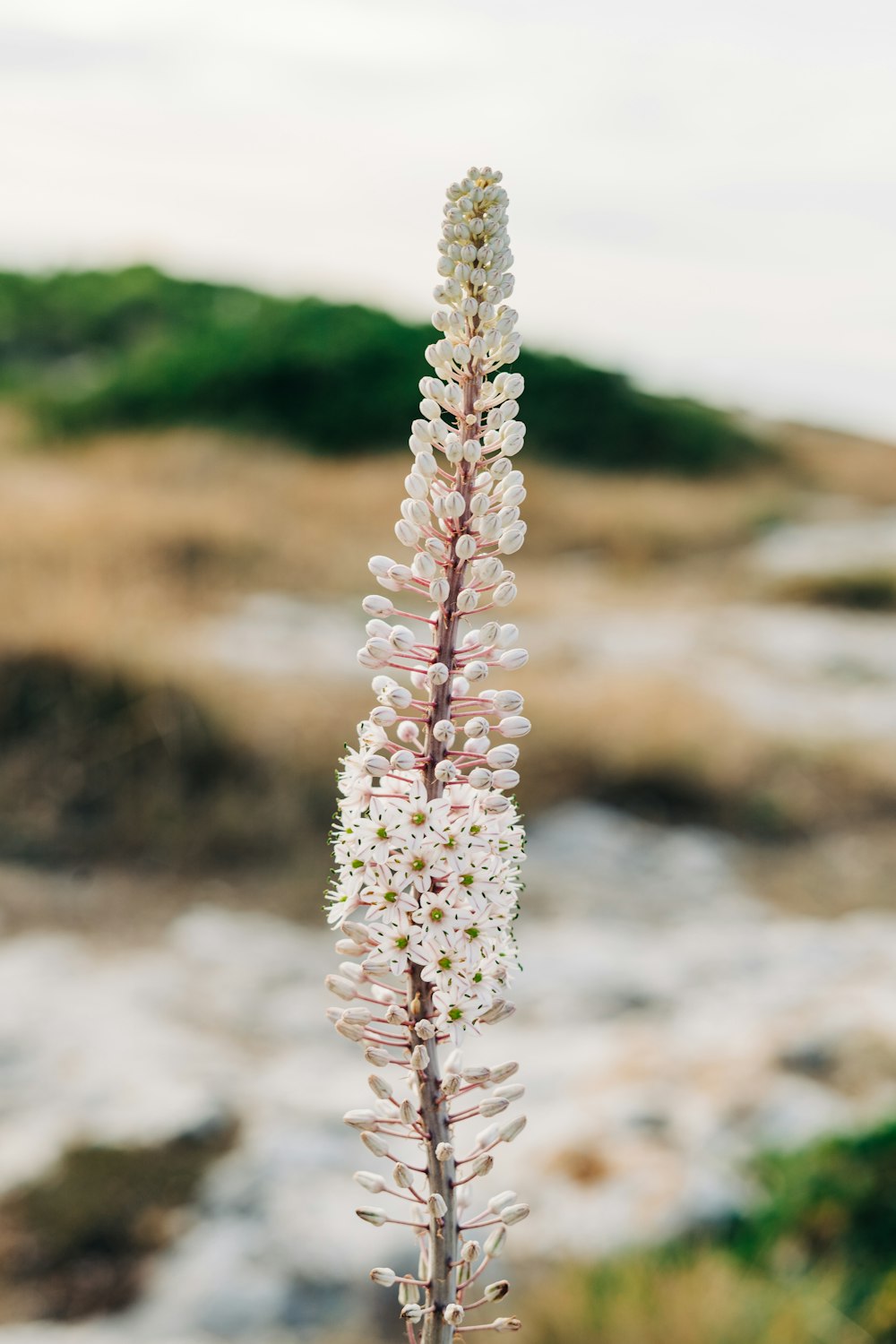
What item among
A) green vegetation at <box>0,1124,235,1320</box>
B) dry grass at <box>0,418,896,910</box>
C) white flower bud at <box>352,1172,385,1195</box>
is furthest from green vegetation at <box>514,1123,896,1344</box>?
dry grass at <box>0,418,896,910</box>

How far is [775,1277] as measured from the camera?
3.61 meters

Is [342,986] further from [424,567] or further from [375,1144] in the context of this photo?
[424,567]

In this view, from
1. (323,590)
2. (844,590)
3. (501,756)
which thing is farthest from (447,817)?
(844,590)

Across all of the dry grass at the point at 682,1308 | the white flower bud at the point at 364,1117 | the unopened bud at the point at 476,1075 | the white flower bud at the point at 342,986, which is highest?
the white flower bud at the point at 342,986

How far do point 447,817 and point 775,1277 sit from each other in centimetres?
292

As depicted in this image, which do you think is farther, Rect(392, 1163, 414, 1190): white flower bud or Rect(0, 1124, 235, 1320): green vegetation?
Rect(0, 1124, 235, 1320): green vegetation

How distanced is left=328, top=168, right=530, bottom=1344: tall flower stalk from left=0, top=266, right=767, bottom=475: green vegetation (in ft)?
63.1

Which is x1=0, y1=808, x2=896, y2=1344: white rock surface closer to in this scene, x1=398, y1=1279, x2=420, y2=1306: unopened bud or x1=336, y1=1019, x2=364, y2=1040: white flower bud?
x1=398, y1=1279, x2=420, y2=1306: unopened bud

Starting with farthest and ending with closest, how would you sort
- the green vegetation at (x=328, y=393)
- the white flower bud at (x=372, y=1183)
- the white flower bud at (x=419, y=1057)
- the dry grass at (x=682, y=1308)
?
the green vegetation at (x=328, y=393), the dry grass at (x=682, y=1308), the white flower bud at (x=372, y=1183), the white flower bud at (x=419, y=1057)

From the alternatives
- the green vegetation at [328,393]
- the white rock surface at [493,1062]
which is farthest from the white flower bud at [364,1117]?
the green vegetation at [328,393]

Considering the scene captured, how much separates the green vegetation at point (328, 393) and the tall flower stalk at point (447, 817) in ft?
63.1

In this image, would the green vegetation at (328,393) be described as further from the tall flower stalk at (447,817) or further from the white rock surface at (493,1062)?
the tall flower stalk at (447,817)

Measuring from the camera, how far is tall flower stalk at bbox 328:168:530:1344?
134cm

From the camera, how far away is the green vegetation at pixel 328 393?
2083 centimetres
